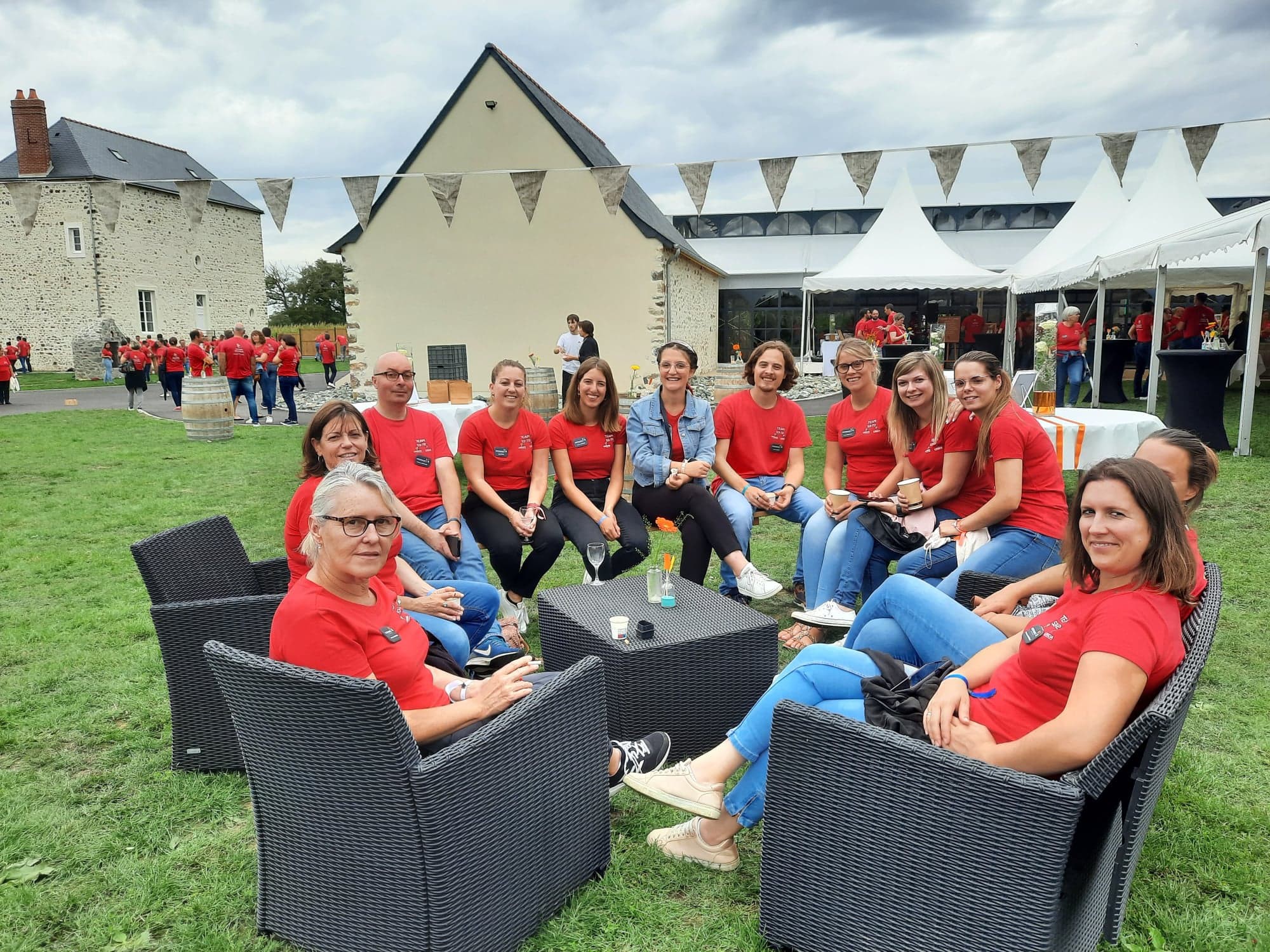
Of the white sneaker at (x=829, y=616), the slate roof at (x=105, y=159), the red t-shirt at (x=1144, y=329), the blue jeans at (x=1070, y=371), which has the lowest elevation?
the white sneaker at (x=829, y=616)

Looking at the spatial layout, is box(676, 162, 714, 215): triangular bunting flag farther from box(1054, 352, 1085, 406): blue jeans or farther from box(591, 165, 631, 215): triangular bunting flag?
box(1054, 352, 1085, 406): blue jeans

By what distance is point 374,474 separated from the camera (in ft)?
6.62

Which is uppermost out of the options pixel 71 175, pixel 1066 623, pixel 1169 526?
pixel 71 175

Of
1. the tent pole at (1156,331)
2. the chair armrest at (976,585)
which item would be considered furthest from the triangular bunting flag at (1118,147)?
the chair armrest at (976,585)

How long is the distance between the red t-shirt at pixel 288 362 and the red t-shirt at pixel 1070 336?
11756 mm

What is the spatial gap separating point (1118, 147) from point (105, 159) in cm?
3216

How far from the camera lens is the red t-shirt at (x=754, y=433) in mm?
4594

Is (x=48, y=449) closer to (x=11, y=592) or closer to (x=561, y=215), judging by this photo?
(x=11, y=592)

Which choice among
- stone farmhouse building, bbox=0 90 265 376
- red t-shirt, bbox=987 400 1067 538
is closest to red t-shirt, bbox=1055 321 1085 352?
red t-shirt, bbox=987 400 1067 538

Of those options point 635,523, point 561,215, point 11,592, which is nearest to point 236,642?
point 635,523

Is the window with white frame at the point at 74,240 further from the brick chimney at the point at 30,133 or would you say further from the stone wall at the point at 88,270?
the brick chimney at the point at 30,133

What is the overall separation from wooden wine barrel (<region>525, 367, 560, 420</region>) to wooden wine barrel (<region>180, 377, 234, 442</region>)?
467 centimetres

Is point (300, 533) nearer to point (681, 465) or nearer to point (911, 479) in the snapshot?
point (681, 465)

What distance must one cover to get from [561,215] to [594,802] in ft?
52.4
